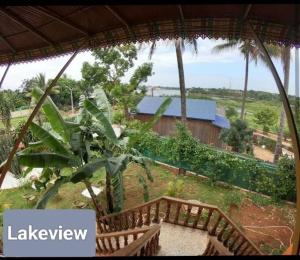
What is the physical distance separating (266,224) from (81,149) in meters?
3.55

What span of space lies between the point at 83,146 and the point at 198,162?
11.7ft

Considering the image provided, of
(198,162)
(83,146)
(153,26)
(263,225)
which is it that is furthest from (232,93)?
(153,26)

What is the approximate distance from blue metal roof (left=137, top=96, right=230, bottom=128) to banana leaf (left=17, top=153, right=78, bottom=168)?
7.31 m

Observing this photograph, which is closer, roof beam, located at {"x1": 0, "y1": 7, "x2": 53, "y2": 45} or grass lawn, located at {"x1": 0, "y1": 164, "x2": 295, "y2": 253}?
roof beam, located at {"x1": 0, "y1": 7, "x2": 53, "y2": 45}

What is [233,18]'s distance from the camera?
1.65m

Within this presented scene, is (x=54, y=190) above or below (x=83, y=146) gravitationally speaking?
below

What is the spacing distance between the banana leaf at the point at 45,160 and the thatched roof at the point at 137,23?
5.51 feet

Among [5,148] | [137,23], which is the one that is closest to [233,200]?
[137,23]

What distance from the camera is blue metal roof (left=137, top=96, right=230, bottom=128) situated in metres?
10.8

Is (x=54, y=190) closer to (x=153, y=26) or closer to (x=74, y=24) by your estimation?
(x=74, y=24)

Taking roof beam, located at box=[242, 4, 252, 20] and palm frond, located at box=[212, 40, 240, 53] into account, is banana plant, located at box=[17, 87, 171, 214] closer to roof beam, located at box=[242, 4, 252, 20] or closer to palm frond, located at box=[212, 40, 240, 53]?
roof beam, located at box=[242, 4, 252, 20]

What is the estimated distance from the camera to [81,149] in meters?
4.29

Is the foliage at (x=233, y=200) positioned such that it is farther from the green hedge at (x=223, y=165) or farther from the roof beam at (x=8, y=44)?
the roof beam at (x=8, y=44)

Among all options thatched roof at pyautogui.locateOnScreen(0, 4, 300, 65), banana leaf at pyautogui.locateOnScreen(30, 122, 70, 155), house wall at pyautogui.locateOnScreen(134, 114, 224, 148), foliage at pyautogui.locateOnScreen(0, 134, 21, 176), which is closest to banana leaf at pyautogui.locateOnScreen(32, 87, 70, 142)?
banana leaf at pyautogui.locateOnScreen(30, 122, 70, 155)
